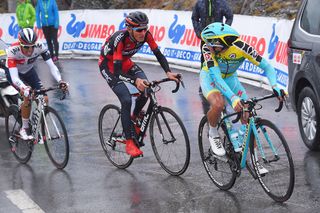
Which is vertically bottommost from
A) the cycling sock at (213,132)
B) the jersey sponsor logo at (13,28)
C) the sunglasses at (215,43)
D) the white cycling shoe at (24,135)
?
the jersey sponsor logo at (13,28)

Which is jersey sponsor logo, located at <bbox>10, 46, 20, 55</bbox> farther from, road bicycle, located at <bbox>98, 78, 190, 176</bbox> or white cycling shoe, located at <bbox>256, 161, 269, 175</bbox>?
white cycling shoe, located at <bbox>256, 161, 269, 175</bbox>

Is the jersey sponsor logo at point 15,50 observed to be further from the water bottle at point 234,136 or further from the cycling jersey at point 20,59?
the water bottle at point 234,136

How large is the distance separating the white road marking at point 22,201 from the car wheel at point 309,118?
3633 millimetres

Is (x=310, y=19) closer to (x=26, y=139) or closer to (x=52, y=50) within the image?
(x=26, y=139)

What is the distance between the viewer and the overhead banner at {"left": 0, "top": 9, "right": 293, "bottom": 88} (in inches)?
562

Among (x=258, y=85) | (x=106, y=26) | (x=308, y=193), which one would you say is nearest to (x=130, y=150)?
(x=308, y=193)

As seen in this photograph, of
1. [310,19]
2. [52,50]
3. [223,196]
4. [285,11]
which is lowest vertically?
[52,50]

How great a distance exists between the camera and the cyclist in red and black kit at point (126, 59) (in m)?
8.33

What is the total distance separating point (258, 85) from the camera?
582 inches

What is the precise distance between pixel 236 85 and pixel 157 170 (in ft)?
5.05

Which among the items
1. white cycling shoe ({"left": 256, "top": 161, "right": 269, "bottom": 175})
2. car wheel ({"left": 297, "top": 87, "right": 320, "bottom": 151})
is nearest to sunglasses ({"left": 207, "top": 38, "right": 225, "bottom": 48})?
white cycling shoe ({"left": 256, "top": 161, "right": 269, "bottom": 175})

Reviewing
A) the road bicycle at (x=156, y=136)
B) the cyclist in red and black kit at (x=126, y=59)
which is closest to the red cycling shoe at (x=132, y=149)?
the cyclist in red and black kit at (x=126, y=59)

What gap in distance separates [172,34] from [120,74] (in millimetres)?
10001

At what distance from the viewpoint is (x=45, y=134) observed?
909 centimetres
